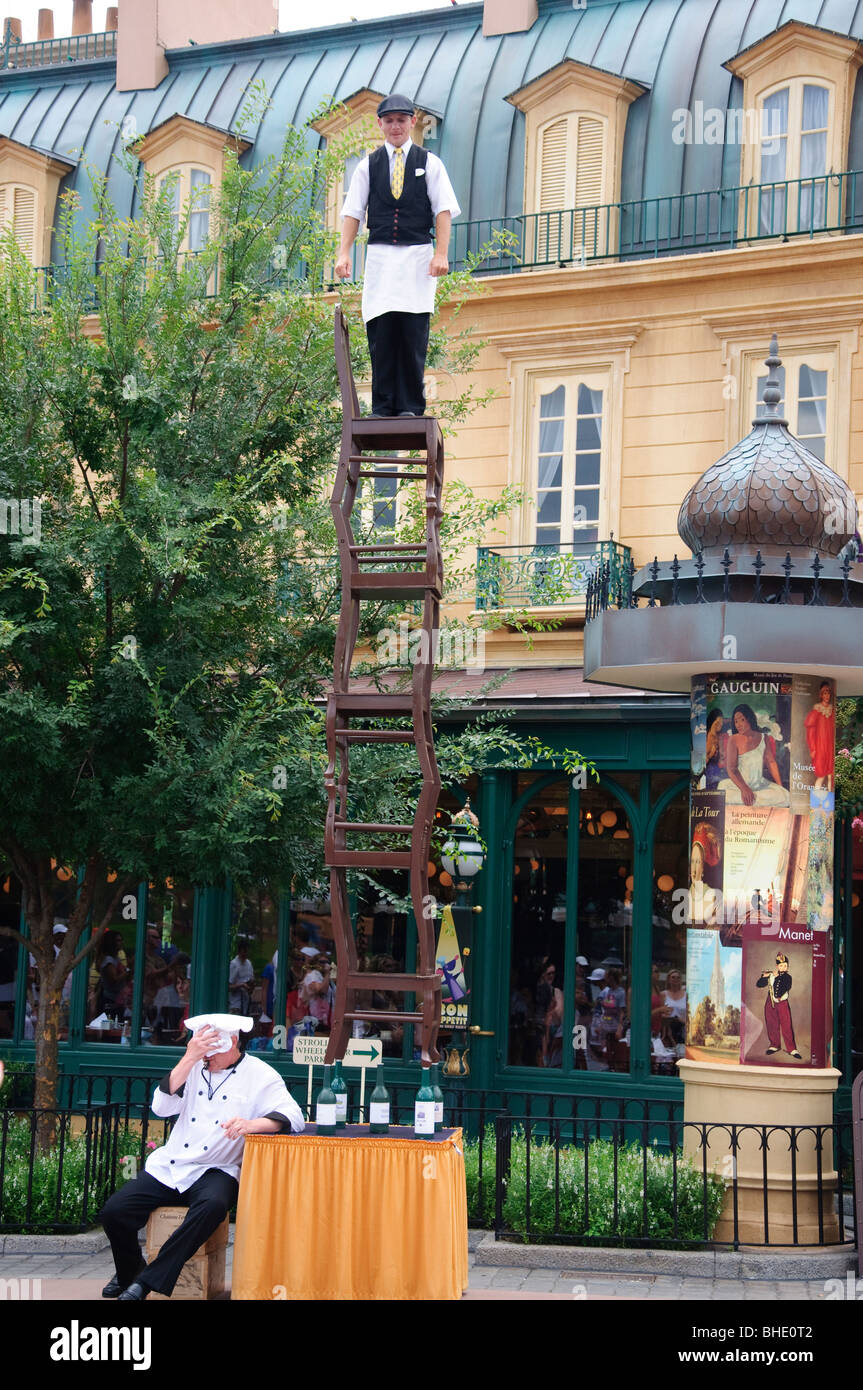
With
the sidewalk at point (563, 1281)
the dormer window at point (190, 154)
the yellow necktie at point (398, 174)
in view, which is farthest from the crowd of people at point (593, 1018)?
the dormer window at point (190, 154)

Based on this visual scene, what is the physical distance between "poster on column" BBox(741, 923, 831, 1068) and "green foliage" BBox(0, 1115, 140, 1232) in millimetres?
4247

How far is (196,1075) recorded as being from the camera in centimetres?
841

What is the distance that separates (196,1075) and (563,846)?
7.37 meters

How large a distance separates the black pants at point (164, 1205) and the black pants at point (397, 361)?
155 inches

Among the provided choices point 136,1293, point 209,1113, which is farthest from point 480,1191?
point 136,1293

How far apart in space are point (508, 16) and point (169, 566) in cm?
1063

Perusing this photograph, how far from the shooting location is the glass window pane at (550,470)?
54.6 ft

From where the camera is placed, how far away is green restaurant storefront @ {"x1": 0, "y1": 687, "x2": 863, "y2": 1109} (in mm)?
14633

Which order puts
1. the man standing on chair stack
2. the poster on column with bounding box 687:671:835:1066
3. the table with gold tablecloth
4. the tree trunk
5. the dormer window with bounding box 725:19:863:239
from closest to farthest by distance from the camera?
the table with gold tablecloth, the man standing on chair stack, the poster on column with bounding box 687:671:835:1066, the tree trunk, the dormer window with bounding box 725:19:863:239

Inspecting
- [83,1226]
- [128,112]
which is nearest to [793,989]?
[83,1226]

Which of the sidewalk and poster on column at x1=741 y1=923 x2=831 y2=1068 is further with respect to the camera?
poster on column at x1=741 y1=923 x2=831 y2=1068

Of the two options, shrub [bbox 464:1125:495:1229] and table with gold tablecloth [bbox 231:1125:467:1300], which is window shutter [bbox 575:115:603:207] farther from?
table with gold tablecloth [bbox 231:1125:467:1300]

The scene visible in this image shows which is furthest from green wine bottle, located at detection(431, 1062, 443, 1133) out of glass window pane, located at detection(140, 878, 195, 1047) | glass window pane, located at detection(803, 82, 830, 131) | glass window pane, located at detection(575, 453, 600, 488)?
glass window pane, located at detection(803, 82, 830, 131)

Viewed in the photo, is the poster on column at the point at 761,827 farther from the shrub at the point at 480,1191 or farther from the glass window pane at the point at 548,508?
Result: the glass window pane at the point at 548,508
